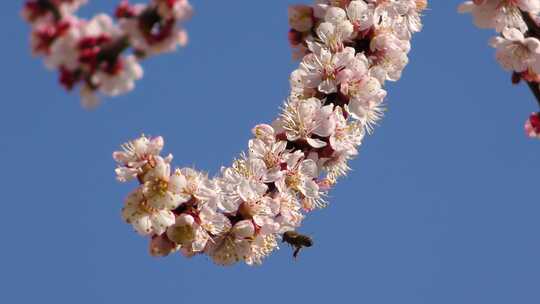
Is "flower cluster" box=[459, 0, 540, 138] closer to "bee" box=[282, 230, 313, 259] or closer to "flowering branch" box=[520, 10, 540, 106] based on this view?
"flowering branch" box=[520, 10, 540, 106]

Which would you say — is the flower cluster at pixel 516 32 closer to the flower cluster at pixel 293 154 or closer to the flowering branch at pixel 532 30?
the flowering branch at pixel 532 30

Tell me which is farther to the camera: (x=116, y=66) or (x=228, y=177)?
(x=228, y=177)

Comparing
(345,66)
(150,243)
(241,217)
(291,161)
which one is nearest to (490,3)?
(345,66)

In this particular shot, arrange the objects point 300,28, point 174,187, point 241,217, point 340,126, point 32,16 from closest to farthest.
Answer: point 32,16 < point 174,187 < point 241,217 < point 340,126 < point 300,28

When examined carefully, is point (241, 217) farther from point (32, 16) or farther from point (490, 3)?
point (32, 16)

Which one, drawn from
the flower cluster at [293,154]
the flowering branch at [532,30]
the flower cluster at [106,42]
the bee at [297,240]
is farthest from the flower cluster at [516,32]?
the flower cluster at [106,42]

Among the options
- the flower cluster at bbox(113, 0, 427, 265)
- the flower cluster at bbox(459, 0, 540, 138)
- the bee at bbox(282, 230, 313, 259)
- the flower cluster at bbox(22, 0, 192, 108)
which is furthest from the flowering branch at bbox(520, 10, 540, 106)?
the flower cluster at bbox(22, 0, 192, 108)
